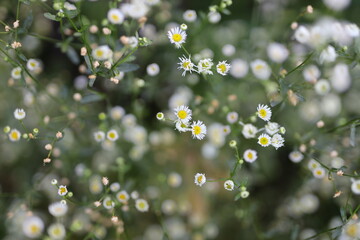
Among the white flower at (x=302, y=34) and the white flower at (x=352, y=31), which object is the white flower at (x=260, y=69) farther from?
the white flower at (x=352, y=31)

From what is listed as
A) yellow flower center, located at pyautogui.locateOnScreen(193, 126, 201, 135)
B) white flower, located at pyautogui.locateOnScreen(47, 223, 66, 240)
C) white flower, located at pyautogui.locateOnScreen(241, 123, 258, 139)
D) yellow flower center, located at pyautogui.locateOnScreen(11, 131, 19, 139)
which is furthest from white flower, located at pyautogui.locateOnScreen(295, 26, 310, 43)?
white flower, located at pyautogui.locateOnScreen(47, 223, 66, 240)

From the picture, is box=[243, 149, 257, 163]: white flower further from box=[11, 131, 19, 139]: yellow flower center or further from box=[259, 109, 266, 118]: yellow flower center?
box=[11, 131, 19, 139]: yellow flower center

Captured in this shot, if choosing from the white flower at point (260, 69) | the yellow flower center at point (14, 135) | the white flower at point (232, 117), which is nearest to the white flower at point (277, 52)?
the white flower at point (260, 69)

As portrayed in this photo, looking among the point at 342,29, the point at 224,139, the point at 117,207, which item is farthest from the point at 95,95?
the point at 342,29

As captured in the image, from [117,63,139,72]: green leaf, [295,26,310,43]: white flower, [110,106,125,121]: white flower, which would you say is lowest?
[110,106,125,121]: white flower

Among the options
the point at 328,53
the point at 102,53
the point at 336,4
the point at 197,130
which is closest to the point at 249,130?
the point at 197,130

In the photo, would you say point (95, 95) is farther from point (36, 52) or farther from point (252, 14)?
point (252, 14)
